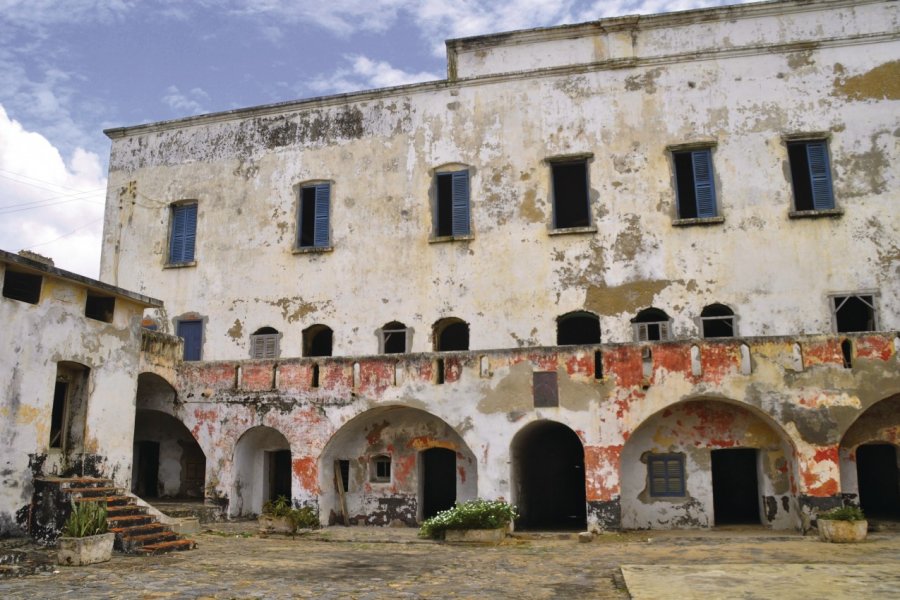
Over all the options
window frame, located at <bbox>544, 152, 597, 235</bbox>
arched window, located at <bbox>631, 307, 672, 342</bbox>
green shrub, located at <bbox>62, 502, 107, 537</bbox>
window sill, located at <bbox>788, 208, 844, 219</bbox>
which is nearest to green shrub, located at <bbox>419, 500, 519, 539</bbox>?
green shrub, located at <bbox>62, 502, 107, 537</bbox>

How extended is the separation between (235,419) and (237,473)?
127 centimetres

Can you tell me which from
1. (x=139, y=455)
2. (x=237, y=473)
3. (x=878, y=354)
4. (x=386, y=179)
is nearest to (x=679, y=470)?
(x=878, y=354)

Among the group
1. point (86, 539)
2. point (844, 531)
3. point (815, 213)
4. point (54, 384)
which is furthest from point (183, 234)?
point (844, 531)

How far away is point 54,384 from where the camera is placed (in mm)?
15023

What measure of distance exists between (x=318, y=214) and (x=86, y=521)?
515 inches

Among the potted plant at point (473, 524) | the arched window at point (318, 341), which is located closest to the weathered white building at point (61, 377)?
the arched window at point (318, 341)

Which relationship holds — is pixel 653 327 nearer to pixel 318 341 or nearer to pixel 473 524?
pixel 473 524

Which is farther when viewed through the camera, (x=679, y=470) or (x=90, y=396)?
(x=679, y=470)

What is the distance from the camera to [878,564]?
11.4 m

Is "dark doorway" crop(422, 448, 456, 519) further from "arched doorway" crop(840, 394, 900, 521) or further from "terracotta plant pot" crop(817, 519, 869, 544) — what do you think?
"arched doorway" crop(840, 394, 900, 521)

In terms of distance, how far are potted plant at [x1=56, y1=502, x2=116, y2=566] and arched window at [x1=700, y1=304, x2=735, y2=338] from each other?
14.6 metres

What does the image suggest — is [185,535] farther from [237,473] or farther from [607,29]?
[607,29]

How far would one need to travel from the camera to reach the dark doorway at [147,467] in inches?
846

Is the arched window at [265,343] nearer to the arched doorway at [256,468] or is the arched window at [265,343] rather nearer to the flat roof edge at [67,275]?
the arched doorway at [256,468]
